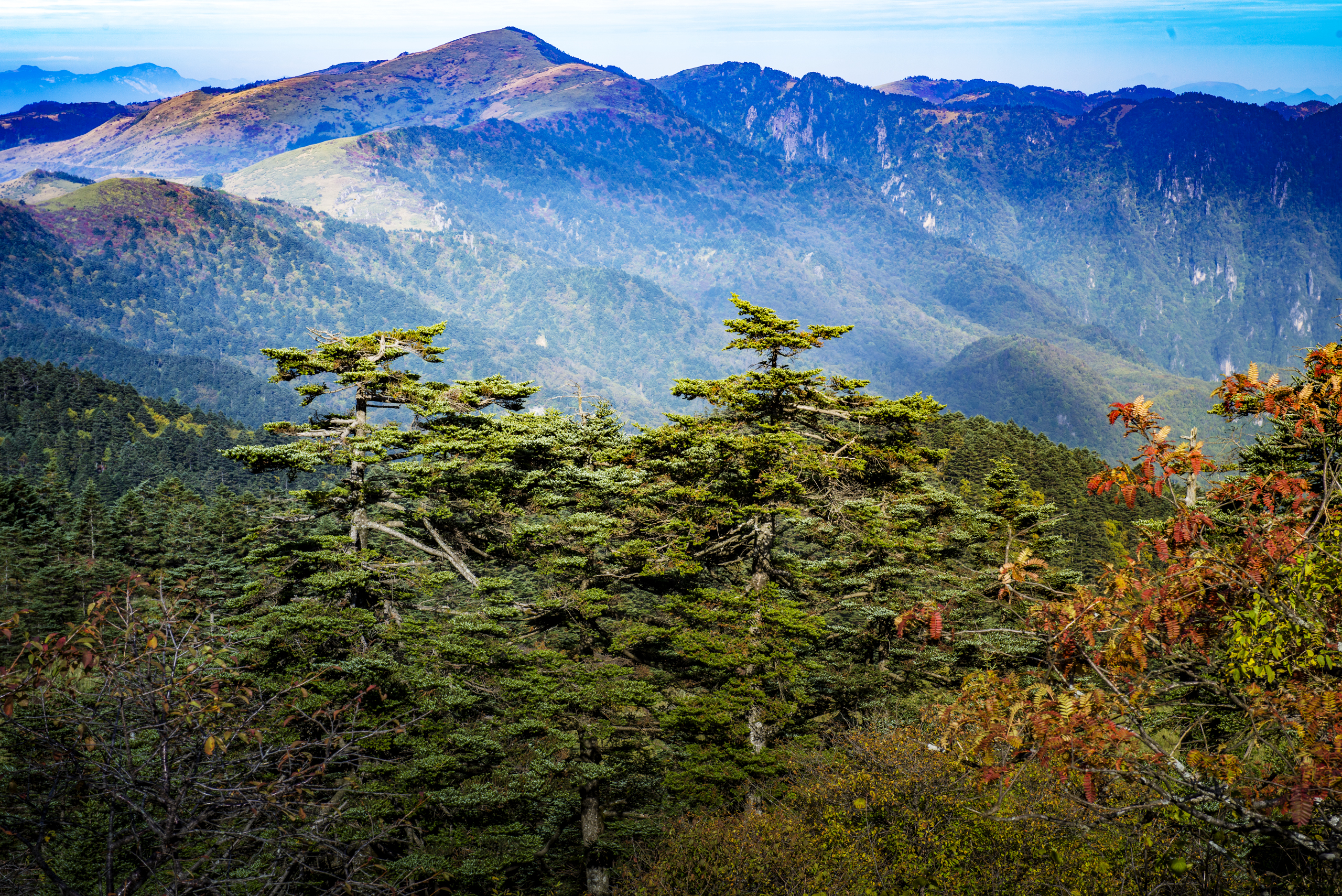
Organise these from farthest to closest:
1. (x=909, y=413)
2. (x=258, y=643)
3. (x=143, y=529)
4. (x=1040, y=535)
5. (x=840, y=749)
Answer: (x=143, y=529) → (x=1040, y=535) → (x=840, y=749) → (x=909, y=413) → (x=258, y=643)

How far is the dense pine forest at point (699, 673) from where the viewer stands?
5941mm

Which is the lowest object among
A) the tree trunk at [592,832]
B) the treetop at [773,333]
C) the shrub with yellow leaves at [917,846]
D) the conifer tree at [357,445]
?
the tree trunk at [592,832]

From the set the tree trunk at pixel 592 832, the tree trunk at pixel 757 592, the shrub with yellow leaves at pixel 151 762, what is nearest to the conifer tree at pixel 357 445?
the tree trunk at pixel 592 832

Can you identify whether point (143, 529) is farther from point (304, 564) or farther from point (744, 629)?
point (744, 629)

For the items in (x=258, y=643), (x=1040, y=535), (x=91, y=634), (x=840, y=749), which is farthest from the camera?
(x=1040, y=535)

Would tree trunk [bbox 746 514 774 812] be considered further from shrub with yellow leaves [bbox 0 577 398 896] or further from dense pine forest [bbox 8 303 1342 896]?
shrub with yellow leaves [bbox 0 577 398 896]

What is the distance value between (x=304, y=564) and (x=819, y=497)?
542 inches

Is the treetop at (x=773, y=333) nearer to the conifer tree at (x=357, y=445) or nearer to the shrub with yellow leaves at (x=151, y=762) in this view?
the conifer tree at (x=357, y=445)

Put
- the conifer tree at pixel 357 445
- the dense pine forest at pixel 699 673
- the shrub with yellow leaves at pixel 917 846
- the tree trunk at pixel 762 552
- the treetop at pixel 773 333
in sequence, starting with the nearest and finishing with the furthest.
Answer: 1. the dense pine forest at pixel 699 673
2. the shrub with yellow leaves at pixel 917 846
3. the conifer tree at pixel 357 445
4. the treetop at pixel 773 333
5. the tree trunk at pixel 762 552

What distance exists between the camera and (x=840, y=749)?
882 inches

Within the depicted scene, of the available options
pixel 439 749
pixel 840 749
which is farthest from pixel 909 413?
pixel 439 749

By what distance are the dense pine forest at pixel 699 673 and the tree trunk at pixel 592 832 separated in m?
0.09

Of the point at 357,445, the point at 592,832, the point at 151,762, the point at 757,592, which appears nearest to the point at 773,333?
the point at 757,592

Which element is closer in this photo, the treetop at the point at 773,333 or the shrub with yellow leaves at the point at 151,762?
the shrub with yellow leaves at the point at 151,762
